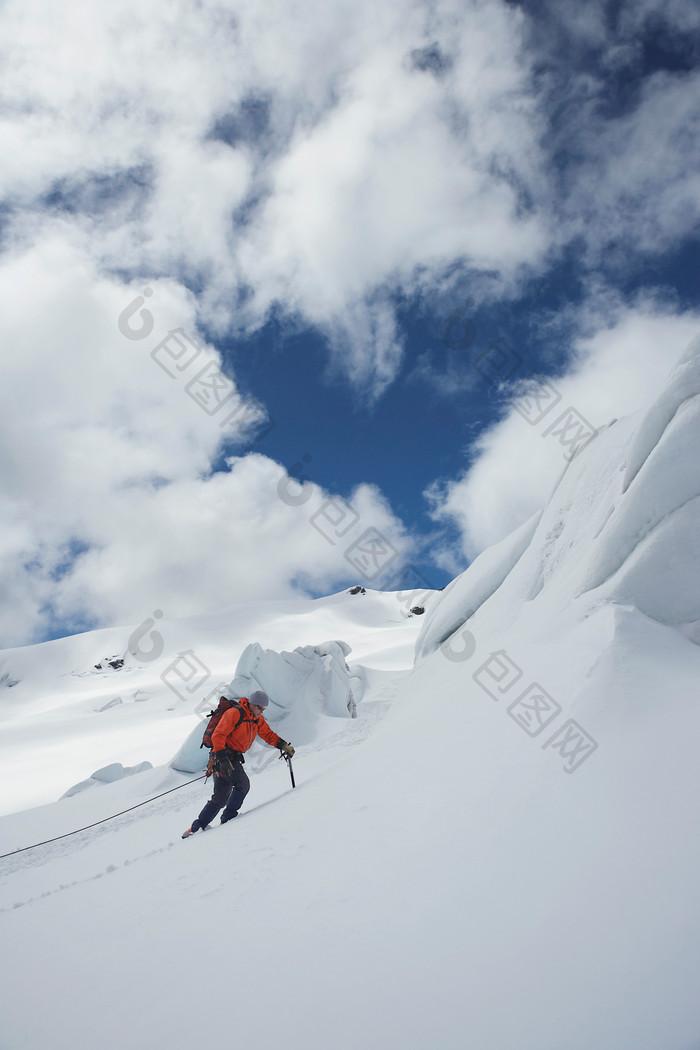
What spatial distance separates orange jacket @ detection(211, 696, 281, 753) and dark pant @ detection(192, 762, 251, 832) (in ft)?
0.99

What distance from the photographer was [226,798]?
672cm

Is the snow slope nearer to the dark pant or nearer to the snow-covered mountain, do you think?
the dark pant

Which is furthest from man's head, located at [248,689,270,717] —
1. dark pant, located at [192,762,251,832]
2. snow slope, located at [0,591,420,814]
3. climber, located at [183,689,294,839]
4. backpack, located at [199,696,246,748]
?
snow slope, located at [0,591,420,814]

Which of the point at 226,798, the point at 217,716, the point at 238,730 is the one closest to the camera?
the point at 226,798

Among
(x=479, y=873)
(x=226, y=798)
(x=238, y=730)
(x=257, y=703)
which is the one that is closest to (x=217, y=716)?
(x=238, y=730)

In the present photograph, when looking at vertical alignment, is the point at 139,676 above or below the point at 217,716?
above

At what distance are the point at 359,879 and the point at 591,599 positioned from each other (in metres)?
4.33

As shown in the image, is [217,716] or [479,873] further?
[217,716]

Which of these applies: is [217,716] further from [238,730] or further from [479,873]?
[479,873]

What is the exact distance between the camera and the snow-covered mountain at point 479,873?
218 cm

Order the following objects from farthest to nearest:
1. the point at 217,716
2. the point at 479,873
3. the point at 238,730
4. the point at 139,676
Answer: the point at 139,676 < the point at 217,716 < the point at 238,730 < the point at 479,873

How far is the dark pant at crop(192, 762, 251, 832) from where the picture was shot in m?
6.60

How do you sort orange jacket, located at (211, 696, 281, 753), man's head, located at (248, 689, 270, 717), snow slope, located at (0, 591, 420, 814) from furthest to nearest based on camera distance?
1. snow slope, located at (0, 591, 420, 814)
2. man's head, located at (248, 689, 270, 717)
3. orange jacket, located at (211, 696, 281, 753)

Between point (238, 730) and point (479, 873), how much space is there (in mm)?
4617
